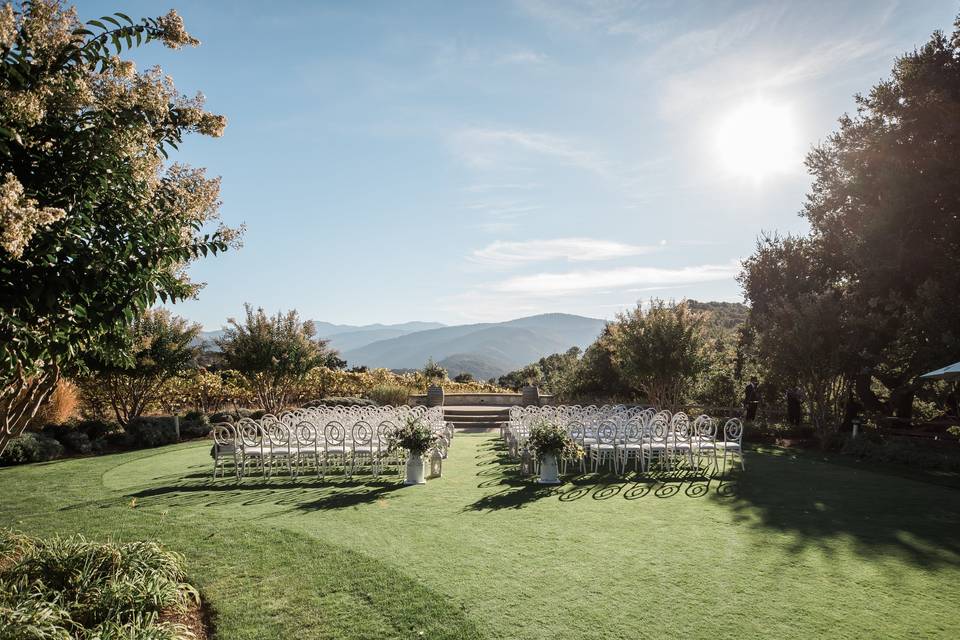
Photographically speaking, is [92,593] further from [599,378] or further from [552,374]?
[552,374]

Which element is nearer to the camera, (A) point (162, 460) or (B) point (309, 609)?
(B) point (309, 609)

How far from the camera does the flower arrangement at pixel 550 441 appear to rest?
30.9 feet

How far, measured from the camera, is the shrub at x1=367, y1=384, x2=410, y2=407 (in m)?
22.6

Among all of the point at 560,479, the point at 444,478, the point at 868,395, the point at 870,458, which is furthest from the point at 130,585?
the point at 868,395

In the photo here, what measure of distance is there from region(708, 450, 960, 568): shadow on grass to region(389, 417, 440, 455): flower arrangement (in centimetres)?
487

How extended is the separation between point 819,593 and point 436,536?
12.8 ft

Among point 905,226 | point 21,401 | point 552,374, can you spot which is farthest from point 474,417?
point 21,401

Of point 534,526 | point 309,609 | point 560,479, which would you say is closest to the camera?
point 309,609

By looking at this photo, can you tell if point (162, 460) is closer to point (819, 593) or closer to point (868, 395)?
point (819, 593)

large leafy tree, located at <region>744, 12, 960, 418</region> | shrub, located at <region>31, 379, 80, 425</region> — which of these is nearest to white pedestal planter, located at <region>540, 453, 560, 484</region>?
large leafy tree, located at <region>744, 12, 960, 418</region>

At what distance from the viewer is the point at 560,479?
10.0 metres

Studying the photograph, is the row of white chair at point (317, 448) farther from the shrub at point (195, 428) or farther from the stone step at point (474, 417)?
the stone step at point (474, 417)

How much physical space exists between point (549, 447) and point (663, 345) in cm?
917

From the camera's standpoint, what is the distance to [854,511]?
7621 millimetres
